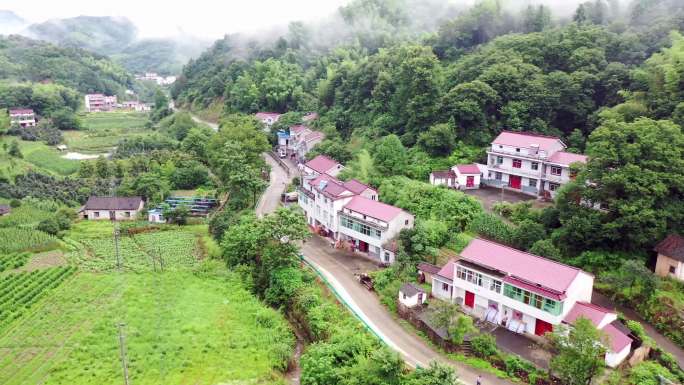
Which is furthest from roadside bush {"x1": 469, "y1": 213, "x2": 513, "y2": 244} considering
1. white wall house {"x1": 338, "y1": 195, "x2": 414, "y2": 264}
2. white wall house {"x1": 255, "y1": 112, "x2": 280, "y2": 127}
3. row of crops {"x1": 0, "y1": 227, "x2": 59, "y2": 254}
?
white wall house {"x1": 255, "y1": 112, "x2": 280, "y2": 127}

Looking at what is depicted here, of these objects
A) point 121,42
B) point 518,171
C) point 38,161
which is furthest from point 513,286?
point 121,42

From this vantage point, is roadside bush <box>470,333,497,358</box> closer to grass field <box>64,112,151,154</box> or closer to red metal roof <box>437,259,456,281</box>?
red metal roof <box>437,259,456,281</box>

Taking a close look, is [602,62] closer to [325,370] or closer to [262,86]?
[325,370]

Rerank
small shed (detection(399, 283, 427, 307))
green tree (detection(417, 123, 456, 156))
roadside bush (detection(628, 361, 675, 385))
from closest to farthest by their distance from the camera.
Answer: roadside bush (detection(628, 361, 675, 385)), small shed (detection(399, 283, 427, 307)), green tree (detection(417, 123, 456, 156))

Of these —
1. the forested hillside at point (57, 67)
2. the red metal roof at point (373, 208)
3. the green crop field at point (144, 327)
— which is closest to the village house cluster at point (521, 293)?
the red metal roof at point (373, 208)

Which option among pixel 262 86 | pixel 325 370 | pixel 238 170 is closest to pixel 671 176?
pixel 325 370

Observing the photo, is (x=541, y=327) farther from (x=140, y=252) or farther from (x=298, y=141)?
(x=298, y=141)
